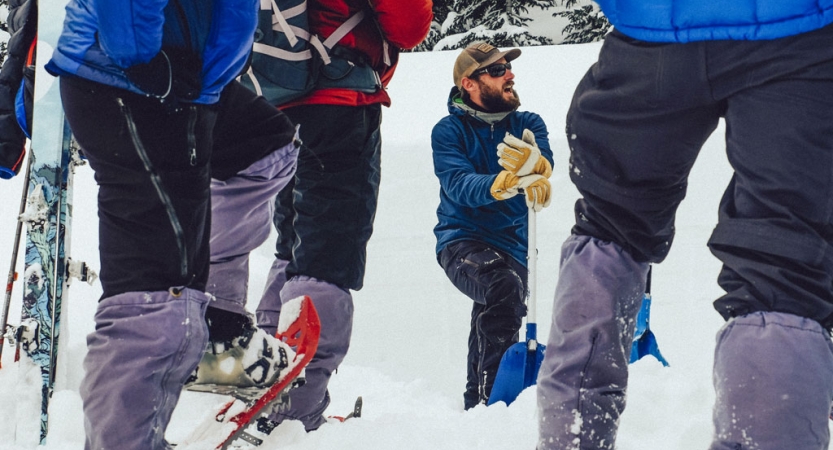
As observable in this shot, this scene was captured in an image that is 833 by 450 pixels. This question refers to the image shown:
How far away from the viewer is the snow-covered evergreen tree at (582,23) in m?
20.0

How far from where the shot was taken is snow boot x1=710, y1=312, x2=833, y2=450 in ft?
3.68

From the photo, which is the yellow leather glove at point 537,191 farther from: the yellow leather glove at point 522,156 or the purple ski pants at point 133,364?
the purple ski pants at point 133,364

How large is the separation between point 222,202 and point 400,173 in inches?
163

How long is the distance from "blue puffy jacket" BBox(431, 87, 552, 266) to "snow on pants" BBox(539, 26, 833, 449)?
7.36ft

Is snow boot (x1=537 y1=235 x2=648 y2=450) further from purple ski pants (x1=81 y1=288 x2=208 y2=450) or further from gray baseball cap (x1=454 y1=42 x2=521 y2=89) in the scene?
gray baseball cap (x1=454 y1=42 x2=521 y2=89)

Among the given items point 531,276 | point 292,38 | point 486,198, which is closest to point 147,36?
point 292,38

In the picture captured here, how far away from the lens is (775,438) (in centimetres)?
113

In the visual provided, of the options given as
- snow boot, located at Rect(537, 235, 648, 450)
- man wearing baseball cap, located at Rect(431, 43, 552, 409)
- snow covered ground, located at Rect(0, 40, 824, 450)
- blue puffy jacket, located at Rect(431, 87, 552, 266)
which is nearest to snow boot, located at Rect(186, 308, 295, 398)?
snow covered ground, located at Rect(0, 40, 824, 450)

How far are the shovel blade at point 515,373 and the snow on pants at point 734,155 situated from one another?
1665mm

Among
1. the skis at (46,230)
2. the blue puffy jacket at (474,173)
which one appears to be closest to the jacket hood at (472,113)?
the blue puffy jacket at (474,173)

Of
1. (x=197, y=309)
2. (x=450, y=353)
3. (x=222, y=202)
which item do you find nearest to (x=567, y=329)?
(x=197, y=309)

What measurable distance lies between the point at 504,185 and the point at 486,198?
21 cm

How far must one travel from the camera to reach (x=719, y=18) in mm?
1233

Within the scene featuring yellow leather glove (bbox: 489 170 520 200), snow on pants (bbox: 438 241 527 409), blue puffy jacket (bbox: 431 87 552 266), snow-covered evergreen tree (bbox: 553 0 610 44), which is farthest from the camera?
snow-covered evergreen tree (bbox: 553 0 610 44)
